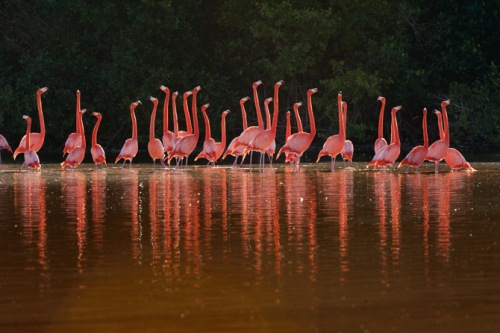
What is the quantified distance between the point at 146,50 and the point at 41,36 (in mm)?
3781

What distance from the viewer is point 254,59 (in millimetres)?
34625

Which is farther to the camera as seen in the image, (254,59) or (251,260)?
(254,59)

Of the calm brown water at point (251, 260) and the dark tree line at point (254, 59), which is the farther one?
the dark tree line at point (254, 59)

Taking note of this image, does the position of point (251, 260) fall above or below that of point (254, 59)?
below

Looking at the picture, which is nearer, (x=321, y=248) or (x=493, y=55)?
(x=321, y=248)

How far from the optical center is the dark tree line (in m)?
Result: 32.3

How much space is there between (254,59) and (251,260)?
25.4 metres

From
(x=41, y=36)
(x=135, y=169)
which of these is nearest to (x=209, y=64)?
(x=41, y=36)

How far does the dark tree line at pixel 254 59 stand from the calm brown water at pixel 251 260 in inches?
635

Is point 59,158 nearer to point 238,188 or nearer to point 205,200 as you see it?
point 238,188

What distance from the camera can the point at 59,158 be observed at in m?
31.0

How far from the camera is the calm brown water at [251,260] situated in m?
7.25

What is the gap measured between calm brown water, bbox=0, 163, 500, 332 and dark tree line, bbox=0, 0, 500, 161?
16124 mm

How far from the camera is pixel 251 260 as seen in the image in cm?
949
